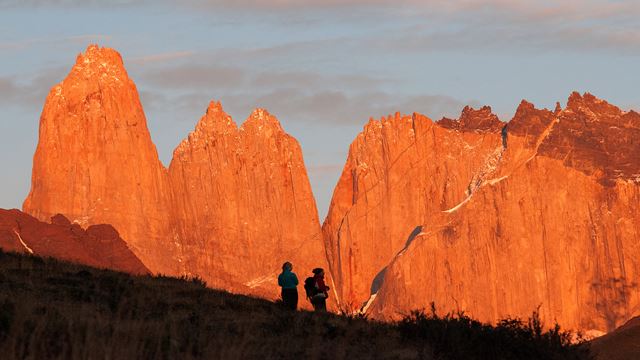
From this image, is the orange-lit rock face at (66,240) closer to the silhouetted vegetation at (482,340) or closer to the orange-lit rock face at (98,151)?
the silhouetted vegetation at (482,340)

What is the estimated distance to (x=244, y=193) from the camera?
188750mm

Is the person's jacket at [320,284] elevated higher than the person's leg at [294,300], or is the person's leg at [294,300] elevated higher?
the person's jacket at [320,284]

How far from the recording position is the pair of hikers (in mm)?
28953

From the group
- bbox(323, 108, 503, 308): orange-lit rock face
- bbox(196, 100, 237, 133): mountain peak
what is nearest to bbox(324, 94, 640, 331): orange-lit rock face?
bbox(323, 108, 503, 308): orange-lit rock face

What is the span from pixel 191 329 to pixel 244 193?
168 m

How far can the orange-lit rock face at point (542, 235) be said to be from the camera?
16188 cm

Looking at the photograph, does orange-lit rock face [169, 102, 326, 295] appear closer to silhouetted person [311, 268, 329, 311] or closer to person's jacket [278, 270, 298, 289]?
silhouetted person [311, 268, 329, 311]

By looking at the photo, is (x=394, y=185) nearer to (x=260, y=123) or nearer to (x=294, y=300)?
(x=260, y=123)


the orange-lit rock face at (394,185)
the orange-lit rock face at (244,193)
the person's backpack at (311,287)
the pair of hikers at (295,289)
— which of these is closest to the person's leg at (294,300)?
the pair of hikers at (295,289)

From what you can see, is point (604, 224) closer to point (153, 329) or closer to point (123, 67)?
point (123, 67)

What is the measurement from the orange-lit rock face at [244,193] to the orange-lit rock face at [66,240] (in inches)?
3364

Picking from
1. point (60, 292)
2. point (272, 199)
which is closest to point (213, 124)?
point (272, 199)

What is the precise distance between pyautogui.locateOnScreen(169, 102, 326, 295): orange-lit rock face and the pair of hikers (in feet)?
507

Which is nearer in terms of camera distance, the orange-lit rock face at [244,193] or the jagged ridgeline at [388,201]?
the jagged ridgeline at [388,201]
